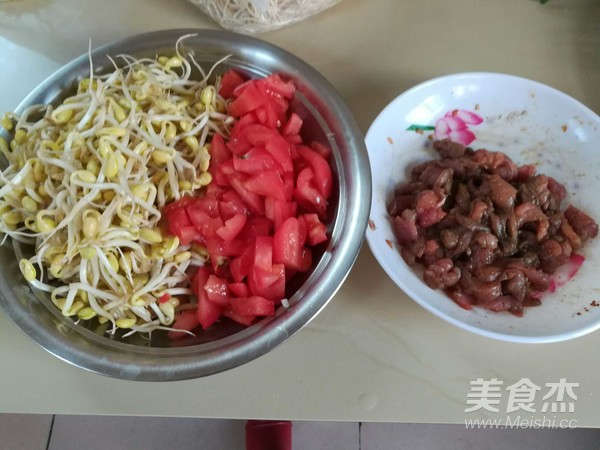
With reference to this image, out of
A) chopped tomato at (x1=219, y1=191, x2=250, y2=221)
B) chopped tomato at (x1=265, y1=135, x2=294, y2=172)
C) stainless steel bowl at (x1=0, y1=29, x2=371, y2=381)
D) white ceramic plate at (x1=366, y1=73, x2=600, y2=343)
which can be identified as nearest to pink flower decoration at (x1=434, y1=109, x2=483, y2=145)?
white ceramic plate at (x1=366, y1=73, x2=600, y2=343)

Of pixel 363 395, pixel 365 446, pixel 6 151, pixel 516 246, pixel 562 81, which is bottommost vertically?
pixel 365 446

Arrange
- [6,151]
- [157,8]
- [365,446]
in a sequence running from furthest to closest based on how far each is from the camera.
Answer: [365,446], [157,8], [6,151]

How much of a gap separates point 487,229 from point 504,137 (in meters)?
0.31

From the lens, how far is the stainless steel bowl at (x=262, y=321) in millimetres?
924

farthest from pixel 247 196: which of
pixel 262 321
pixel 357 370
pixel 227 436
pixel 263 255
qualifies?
pixel 227 436

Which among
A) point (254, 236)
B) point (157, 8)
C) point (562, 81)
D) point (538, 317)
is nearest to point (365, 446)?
point (538, 317)

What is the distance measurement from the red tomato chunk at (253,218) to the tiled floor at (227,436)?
3.14ft

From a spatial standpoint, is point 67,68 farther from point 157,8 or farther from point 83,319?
point 83,319

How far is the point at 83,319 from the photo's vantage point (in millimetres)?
1021

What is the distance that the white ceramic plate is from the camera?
109 cm

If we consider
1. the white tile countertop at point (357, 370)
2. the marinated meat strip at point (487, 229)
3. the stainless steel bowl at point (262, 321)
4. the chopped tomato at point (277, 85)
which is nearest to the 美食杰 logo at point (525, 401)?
the white tile countertop at point (357, 370)

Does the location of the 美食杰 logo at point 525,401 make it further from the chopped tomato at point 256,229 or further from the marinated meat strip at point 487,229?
the chopped tomato at point 256,229

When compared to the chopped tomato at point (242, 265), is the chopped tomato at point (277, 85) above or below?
above

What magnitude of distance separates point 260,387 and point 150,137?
0.55 m
